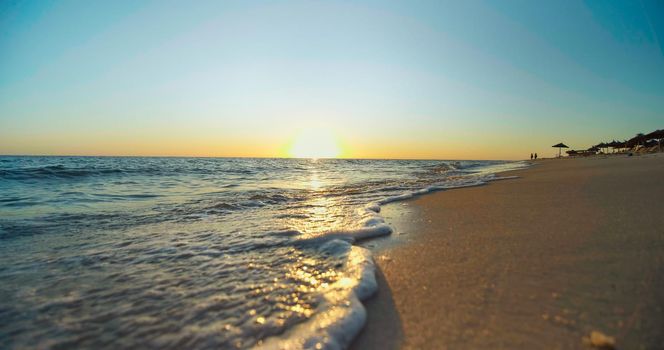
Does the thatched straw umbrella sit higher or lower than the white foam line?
higher

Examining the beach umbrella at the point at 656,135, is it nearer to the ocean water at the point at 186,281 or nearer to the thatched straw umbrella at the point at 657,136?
the thatched straw umbrella at the point at 657,136

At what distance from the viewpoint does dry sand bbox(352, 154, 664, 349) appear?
1805 mm

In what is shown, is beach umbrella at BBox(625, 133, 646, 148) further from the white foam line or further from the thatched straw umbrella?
the white foam line

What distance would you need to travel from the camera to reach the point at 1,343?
2.01 metres

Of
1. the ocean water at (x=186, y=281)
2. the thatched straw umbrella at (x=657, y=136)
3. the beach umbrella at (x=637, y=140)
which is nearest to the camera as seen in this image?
the ocean water at (x=186, y=281)

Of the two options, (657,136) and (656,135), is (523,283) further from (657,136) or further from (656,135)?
(657,136)

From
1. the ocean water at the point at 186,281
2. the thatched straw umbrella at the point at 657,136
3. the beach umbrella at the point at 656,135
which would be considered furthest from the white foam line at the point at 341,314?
the beach umbrella at the point at 656,135

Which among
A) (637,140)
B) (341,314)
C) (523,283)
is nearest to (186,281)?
(341,314)

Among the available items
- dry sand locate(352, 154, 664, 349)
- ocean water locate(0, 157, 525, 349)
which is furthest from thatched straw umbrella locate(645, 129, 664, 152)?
ocean water locate(0, 157, 525, 349)

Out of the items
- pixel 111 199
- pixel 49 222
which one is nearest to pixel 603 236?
pixel 49 222

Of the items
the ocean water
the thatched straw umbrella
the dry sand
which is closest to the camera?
the dry sand

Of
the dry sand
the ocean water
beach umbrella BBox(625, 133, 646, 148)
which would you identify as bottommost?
the ocean water

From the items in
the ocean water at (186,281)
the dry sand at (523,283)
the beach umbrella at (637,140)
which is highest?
the beach umbrella at (637,140)

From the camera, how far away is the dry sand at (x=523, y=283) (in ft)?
5.92
